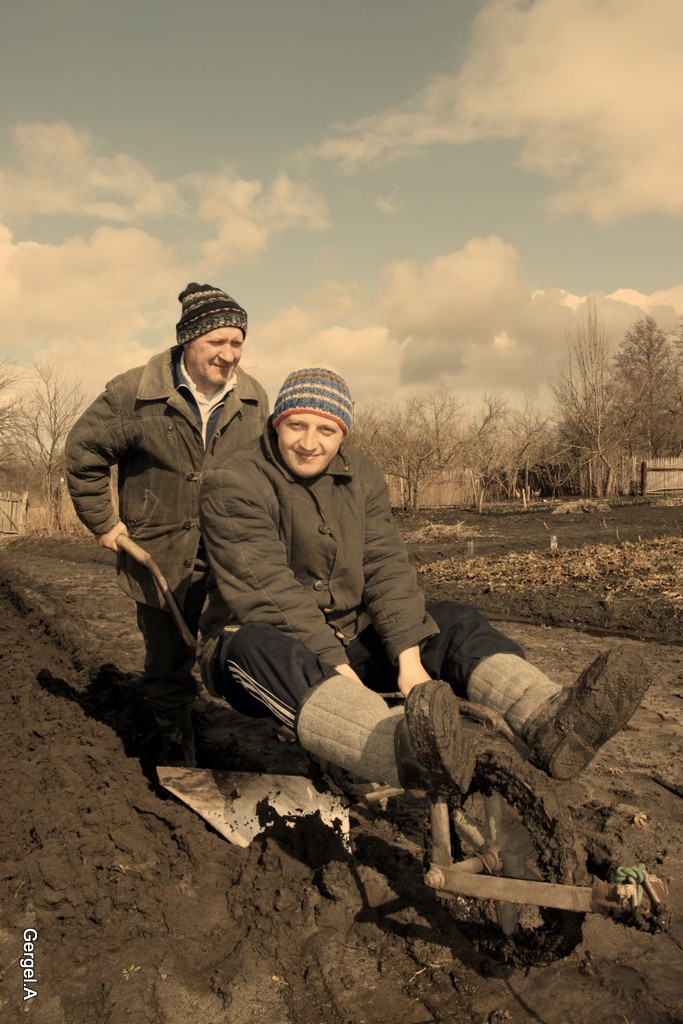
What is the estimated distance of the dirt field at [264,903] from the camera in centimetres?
218

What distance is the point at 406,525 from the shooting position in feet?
74.4

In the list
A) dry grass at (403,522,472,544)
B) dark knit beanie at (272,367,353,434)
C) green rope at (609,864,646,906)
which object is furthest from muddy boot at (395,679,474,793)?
dry grass at (403,522,472,544)

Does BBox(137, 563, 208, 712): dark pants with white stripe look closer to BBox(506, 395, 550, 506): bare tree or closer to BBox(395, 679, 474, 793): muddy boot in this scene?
BBox(395, 679, 474, 793): muddy boot

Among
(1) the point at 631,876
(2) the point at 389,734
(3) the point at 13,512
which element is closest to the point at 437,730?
(2) the point at 389,734

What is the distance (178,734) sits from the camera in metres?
4.16

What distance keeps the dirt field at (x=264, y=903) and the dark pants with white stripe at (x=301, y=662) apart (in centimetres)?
50

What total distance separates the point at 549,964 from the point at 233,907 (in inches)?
41.4

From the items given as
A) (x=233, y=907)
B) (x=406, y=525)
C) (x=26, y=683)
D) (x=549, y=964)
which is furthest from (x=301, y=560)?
(x=406, y=525)

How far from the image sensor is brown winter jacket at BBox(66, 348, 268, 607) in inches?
150

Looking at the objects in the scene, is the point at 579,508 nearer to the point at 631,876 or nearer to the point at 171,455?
the point at 171,455

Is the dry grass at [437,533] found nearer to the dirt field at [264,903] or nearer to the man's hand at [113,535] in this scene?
the dirt field at [264,903]

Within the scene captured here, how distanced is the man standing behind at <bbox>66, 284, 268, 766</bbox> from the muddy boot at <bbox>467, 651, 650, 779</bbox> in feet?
6.64

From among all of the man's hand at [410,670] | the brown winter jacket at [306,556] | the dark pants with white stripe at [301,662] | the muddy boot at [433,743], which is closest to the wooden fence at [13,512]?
the brown winter jacket at [306,556]

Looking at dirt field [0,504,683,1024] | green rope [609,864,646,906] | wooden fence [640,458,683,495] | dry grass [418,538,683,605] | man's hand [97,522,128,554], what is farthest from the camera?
wooden fence [640,458,683,495]
